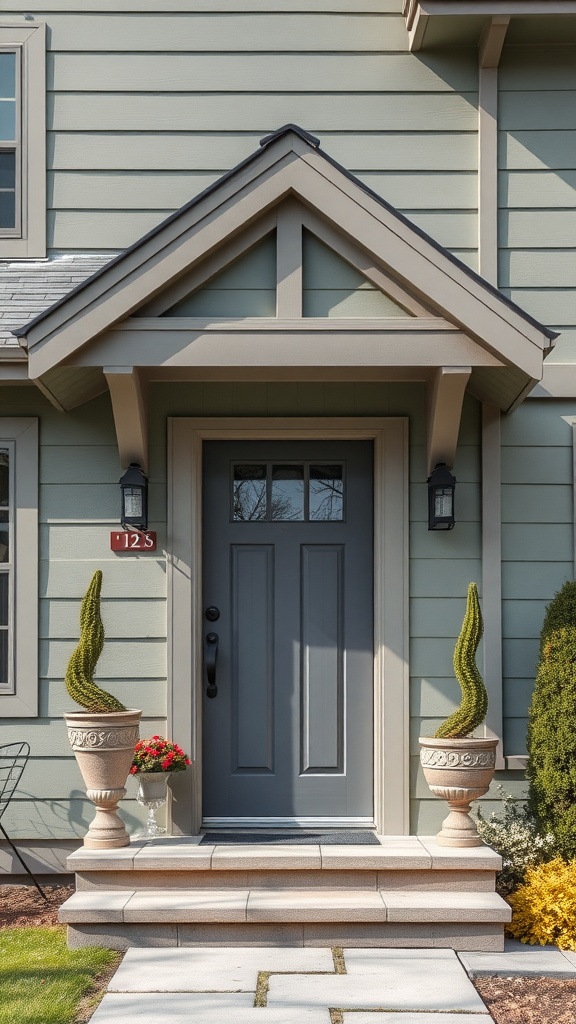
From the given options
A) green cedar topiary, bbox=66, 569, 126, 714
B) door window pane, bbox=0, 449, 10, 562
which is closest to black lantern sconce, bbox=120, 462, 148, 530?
green cedar topiary, bbox=66, 569, 126, 714

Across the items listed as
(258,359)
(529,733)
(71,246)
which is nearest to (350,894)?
(529,733)

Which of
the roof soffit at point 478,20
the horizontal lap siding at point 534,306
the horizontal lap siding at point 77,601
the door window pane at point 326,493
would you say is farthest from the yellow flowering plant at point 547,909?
the roof soffit at point 478,20

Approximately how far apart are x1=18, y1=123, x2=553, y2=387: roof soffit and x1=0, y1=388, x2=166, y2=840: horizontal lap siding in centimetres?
95

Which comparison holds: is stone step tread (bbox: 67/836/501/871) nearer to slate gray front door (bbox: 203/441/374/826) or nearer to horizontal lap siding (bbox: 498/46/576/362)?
slate gray front door (bbox: 203/441/374/826)

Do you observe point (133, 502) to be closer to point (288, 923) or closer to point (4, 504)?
point (4, 504)

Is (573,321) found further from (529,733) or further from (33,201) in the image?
(33,201)

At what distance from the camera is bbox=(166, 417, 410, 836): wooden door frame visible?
17.5 ft

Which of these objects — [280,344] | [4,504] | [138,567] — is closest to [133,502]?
[138,567]

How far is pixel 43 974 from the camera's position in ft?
13.4

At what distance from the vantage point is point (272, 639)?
18.4 feet

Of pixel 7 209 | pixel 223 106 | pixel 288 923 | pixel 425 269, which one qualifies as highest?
pixel 223 106

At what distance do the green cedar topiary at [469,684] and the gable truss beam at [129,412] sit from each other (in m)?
1.87

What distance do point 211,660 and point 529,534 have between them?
1.87 metres

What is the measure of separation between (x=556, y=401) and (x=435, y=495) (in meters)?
0.92
